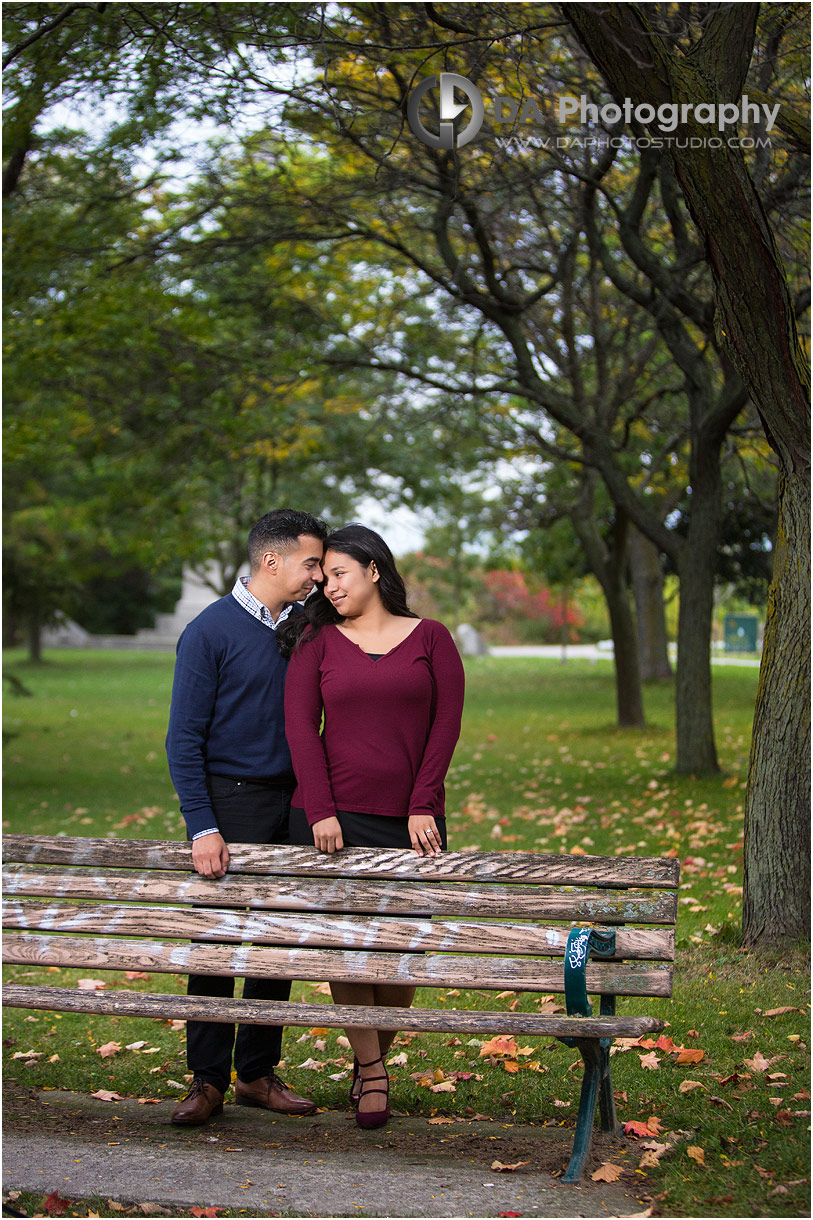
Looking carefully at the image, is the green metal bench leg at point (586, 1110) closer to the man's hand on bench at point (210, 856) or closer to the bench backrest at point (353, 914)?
the bench backrest at point (353, 914)

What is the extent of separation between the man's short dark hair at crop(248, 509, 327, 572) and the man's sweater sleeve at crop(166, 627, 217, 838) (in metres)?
0.35

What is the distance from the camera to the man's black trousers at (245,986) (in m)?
4.07

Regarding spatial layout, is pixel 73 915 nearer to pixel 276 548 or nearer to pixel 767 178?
pixel 276 548

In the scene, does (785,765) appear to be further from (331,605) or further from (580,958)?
(331,605)

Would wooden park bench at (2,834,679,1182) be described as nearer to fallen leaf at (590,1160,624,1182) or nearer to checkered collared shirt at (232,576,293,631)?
fallen leaf at (590,1160,624,1182)

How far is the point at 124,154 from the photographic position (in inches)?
413

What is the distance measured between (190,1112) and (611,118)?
6.75 meters

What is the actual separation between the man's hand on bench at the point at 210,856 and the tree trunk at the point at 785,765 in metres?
2.89

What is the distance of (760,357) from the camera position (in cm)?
538

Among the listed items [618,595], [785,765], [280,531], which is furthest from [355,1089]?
[618,595]

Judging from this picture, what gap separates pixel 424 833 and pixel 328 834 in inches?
12.5

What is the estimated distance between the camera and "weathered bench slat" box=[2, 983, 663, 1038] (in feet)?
11.0

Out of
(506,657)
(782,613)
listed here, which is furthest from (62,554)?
(782,613)

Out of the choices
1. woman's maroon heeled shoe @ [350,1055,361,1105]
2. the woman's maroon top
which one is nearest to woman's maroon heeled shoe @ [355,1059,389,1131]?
woman's maroon heeled shoe @ [350,1055,361,1105]
